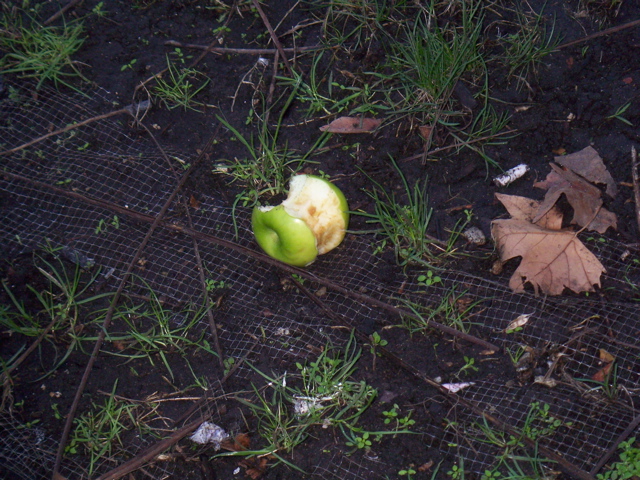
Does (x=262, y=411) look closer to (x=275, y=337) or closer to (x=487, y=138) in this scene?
(x=275, y=337)

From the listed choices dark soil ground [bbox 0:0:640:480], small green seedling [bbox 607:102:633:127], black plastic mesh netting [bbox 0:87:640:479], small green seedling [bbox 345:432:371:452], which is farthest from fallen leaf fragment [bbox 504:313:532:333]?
small green seedling [bbox 607:102:633:127]

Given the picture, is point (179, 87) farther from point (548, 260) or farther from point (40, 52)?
point (548, 260)

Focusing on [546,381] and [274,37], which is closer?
[546,381]

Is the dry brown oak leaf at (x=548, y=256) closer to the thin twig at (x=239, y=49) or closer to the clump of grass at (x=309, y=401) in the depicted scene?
the clump of grass at (x=309, y=401)

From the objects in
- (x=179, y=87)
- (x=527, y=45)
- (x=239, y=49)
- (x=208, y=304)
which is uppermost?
(x=527, y=45)

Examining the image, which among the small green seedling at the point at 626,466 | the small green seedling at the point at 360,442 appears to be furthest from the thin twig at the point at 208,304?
the small green seedling at the point at 626,466

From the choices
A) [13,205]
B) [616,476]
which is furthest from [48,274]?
[616,476]

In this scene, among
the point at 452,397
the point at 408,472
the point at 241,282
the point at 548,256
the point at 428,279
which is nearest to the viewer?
the point at 408,472

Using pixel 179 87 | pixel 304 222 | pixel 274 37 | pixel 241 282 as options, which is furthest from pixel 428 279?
pixel 179 87
